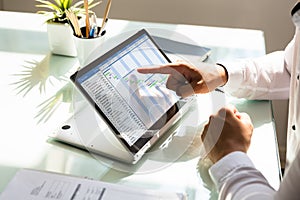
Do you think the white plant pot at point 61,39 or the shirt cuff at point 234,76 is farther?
the white plant pot at point 61,39

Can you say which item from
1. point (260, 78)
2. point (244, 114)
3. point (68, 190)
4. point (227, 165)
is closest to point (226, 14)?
point (260, 78)

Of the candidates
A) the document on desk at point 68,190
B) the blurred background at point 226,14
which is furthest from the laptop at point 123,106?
the blurred background at point 226,14

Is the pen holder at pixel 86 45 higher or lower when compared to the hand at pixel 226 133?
higher

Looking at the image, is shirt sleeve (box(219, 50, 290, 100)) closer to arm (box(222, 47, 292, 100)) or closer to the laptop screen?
arm (box(222, 47, 292, 100))

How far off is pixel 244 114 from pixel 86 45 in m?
0.45

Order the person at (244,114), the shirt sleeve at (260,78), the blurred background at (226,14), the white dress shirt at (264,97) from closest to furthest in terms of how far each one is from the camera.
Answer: the white dress shirt at (264,97) < the person at (244,114) < the shirt sleeve at (260,78) < the blurred background at (226,14)

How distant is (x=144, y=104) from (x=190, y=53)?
1.08ft

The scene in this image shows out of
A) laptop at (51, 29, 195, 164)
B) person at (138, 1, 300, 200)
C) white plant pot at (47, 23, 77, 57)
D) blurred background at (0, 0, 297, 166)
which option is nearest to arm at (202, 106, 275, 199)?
person at (138, 1, 300, 200)

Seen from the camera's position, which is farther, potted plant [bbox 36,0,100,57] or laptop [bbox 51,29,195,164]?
potted plant [bbox 36,0,100,57]

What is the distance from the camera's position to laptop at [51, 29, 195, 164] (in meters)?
1.00

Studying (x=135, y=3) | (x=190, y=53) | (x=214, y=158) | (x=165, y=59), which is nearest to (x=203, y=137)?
(x=214, y=158)

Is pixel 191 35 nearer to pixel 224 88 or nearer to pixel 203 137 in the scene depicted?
pixel 224 88

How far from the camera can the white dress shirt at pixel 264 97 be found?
757 millimetres

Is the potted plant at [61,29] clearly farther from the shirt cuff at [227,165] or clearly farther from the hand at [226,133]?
the shirt cuff at [227,165]
